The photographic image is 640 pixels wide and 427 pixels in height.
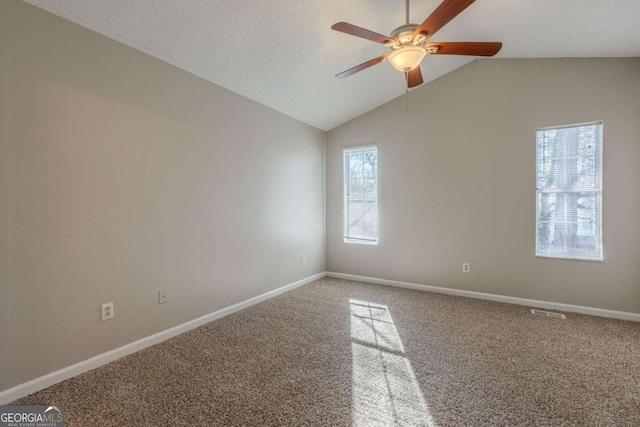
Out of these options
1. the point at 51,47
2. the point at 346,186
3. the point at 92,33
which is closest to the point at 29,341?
the point at 51,47

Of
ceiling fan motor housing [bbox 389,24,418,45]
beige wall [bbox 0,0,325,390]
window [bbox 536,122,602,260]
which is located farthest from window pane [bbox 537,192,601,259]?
beige wall [bbox 0,0,325,390]

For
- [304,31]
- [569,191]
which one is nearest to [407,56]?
[304,31]

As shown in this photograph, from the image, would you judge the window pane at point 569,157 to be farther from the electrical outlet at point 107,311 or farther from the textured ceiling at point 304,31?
the electrical outlet at point 107,311

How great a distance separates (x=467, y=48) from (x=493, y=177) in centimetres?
200

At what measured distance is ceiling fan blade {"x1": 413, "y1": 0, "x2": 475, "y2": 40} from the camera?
1.51 meters

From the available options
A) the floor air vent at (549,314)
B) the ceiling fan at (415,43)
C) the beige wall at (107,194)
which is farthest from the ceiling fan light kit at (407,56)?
the floor air vent at (549,314)

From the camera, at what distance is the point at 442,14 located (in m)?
1.60

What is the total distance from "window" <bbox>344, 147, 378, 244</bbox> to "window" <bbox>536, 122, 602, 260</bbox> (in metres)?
1.98

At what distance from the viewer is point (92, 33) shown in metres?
2.06

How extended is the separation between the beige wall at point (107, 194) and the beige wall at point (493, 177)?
1958mm

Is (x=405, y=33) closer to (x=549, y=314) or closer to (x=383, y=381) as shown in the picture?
(x=383, y=381)

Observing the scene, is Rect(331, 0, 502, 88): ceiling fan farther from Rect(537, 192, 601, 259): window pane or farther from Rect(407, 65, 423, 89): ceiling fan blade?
Rect(537, 192, 601, 259): window pane

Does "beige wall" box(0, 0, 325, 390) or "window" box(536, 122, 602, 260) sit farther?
"window" box(536, 122, 602, 260)

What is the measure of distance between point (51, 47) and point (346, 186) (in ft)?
11.6
